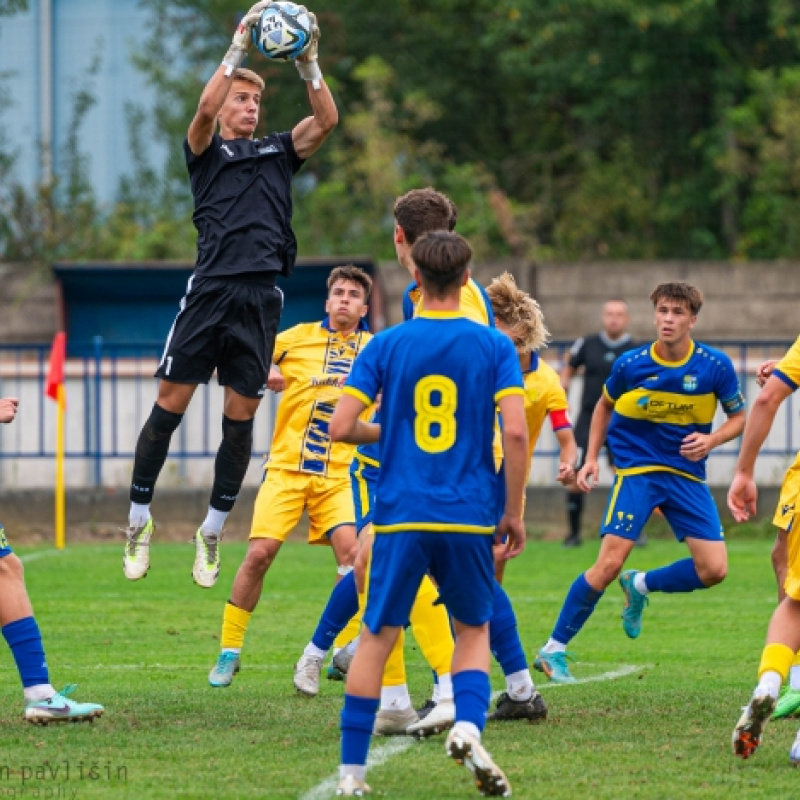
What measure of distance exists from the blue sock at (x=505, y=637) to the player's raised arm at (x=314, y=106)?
2.58m

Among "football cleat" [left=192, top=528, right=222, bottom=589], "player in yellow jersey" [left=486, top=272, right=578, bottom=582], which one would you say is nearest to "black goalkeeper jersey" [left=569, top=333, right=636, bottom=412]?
"player in yellow jersey" [left=486, top=272, right=578, bottom=582]

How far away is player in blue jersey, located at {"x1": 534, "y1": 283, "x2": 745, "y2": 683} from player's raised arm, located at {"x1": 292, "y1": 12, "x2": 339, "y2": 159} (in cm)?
214

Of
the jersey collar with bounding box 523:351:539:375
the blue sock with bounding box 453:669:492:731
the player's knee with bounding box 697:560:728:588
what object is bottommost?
the player's knee with bounding box 697:560:728:588

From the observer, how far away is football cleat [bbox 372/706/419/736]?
721cm

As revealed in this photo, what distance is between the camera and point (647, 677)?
355 inches

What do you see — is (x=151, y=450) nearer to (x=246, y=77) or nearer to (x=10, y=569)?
(x=10, y=569)

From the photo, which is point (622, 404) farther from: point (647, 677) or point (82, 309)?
point (82, 309)

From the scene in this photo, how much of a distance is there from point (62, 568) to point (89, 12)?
24.2 meters

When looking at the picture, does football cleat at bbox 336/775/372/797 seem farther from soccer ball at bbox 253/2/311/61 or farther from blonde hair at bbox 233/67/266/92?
blonde hair at bbox 233/67/266/92

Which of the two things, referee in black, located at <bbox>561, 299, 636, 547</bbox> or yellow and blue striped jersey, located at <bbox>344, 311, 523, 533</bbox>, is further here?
referee in black, located at <bbox>561, 299, 636, 547</bbox>

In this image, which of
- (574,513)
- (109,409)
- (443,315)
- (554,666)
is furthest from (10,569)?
(109,409)

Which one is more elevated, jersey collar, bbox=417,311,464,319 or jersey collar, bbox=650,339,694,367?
jersey collar, bbox=417,311,464,319

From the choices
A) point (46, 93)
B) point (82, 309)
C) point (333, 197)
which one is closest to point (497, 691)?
point (82, 309)

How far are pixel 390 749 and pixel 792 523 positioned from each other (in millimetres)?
2040
